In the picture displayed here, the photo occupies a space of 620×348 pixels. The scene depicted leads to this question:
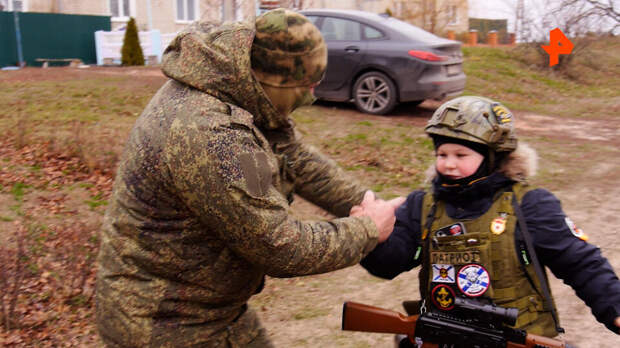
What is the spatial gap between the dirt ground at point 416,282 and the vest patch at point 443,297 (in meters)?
1.66

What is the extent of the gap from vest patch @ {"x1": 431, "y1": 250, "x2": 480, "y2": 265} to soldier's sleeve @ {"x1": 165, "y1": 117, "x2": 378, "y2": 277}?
2.68 feet

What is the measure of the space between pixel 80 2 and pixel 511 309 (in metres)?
22.0

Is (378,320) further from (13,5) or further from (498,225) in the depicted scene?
(13,5)

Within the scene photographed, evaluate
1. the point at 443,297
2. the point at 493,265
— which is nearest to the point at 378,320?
the point at 443,297

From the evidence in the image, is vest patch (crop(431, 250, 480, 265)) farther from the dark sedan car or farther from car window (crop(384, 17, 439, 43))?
car window (crop(384, 17, 439, 43))

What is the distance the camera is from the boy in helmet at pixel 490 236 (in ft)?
8.70

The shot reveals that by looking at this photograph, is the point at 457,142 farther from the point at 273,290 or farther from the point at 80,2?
the point at 80,2

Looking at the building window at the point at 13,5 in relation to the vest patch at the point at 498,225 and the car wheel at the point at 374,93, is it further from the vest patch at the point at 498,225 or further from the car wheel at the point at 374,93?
the vest patch at the point at 498,225

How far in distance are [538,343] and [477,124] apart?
0.98 metres

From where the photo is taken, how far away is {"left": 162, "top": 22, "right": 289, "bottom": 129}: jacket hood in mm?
2166

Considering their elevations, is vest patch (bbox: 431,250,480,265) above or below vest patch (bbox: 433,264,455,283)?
above

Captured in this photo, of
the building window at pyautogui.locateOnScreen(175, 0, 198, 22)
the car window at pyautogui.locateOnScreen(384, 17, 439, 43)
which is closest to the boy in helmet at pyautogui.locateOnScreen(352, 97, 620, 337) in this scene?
the car window at pyautogui.locateOnScreen(384, 17, 439, 43)

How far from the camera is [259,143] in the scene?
2213 mm

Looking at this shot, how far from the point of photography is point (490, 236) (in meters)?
2.72
